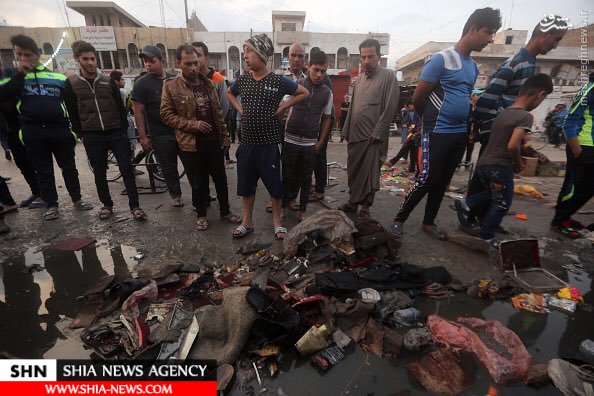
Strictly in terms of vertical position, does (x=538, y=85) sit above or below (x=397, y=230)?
above

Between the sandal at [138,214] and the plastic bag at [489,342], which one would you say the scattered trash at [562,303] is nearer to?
the plastic bag at [489,342]

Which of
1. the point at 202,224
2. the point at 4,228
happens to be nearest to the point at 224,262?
the point at 202,224

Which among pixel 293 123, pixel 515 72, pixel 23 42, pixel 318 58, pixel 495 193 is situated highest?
pixel 23 42

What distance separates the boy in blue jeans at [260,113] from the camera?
9.14 feet

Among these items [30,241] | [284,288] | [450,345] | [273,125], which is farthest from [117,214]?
[450,345]

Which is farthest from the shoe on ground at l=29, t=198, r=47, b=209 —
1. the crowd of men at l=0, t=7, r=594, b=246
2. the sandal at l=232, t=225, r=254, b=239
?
the sandal at l=232, t=225, r=254, b=239

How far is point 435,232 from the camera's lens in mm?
3369

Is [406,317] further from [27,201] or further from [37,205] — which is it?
[27,201]

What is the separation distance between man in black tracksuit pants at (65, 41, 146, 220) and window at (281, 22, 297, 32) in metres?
33.2

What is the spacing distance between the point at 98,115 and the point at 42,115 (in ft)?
2.39

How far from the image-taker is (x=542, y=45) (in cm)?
302

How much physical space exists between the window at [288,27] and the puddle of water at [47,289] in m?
34.7

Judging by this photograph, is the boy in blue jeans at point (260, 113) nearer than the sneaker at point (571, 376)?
No

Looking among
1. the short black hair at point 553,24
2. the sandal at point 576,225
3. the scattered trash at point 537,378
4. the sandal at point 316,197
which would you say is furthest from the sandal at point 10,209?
the sandal at point 576,225
